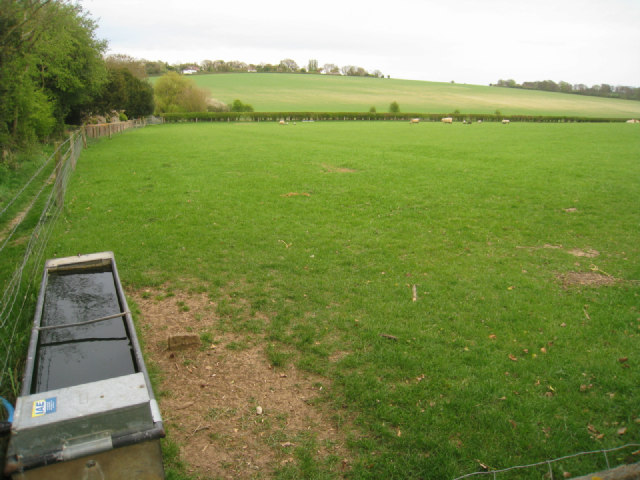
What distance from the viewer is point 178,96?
7025cm

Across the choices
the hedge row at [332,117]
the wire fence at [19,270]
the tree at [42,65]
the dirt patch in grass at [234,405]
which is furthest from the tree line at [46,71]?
the hedge row at [332,117]

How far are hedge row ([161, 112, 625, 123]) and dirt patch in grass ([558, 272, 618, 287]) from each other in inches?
2596

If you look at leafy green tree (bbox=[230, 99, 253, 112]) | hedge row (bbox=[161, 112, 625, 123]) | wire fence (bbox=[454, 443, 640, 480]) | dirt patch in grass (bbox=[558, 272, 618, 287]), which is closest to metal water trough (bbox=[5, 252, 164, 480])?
wire fence (bbox=[454, 443, 640, 480])

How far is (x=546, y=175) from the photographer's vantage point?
52.2ft

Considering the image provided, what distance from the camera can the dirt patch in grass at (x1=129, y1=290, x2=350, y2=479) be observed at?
3621mm

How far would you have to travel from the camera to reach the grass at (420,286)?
3.95 m

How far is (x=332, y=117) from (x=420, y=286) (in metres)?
68.4

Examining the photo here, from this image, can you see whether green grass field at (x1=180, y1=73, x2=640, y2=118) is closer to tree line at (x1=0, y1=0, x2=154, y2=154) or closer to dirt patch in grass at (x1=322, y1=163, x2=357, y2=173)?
tree line at (x1=0, y1=0, x2=154, y2=154)

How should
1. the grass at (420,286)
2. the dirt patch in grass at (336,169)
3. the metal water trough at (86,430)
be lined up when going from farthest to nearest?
the dirt patch in grass at (336,169) < the grass at (420,286) < the metal water trough at (86,430)

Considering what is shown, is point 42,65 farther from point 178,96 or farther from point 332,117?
point 332,117

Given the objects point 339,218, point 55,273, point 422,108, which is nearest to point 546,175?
point 339,218

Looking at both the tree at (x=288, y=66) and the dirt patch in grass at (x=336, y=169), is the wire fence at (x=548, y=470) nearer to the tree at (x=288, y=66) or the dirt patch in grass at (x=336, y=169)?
the dirt patch in grass at (x=336, y=169)

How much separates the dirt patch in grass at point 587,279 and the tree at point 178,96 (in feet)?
232

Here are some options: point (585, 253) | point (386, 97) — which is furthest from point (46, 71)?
point (386, 97)
